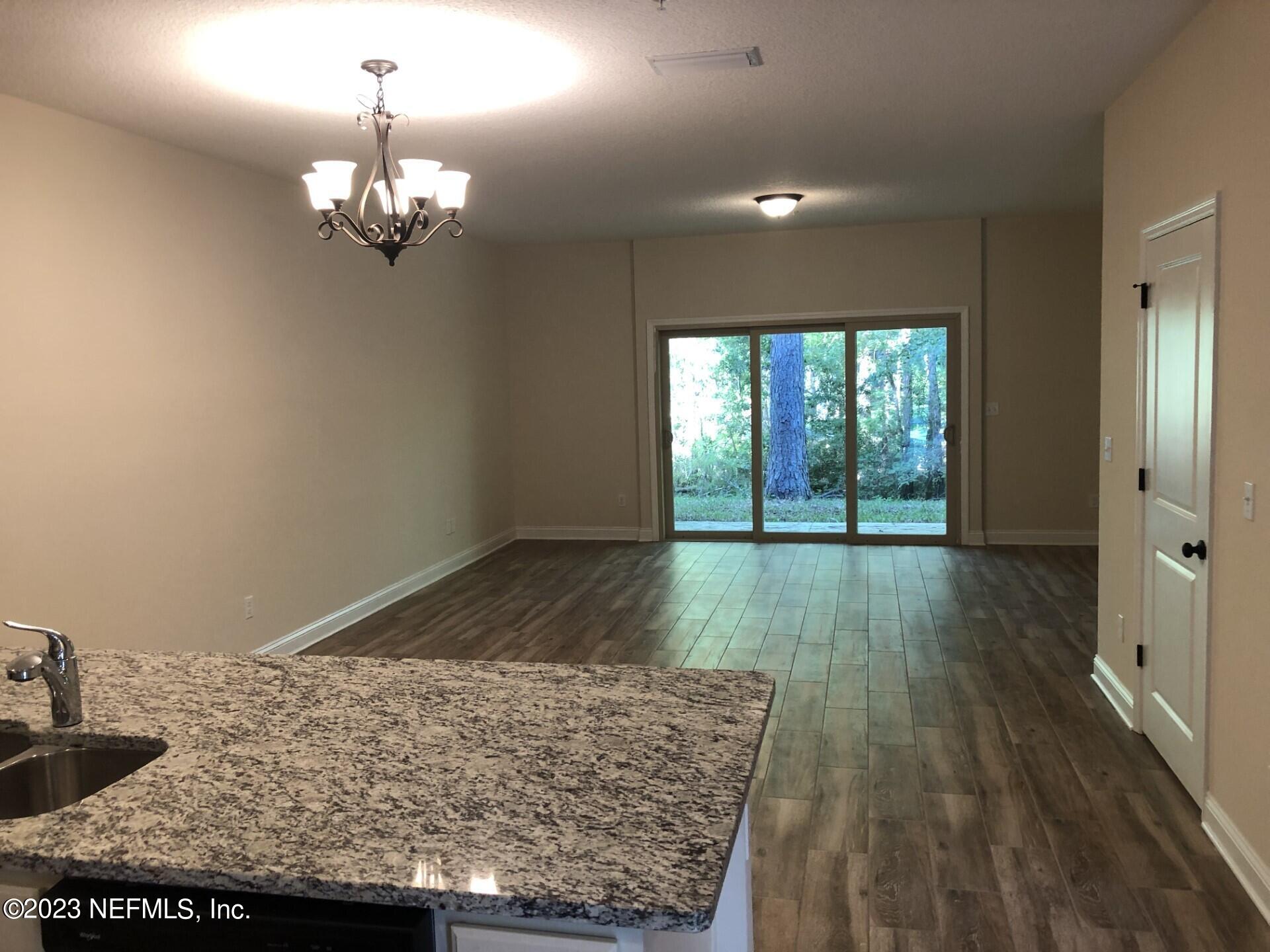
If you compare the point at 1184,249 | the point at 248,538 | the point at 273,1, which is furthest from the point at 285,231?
the point at 1184,249

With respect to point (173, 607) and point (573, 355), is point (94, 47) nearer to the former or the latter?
point (173, 607)

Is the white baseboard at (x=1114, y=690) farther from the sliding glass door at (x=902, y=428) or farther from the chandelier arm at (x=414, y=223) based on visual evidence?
the sliding glass door at (x=902, y=428)

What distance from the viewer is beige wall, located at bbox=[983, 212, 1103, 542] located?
7719 mm

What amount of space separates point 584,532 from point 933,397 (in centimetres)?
319

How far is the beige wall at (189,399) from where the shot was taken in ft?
12.6

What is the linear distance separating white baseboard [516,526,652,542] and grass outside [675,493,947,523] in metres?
0.45

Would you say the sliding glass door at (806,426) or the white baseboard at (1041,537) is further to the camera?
the sliding glass door at (806,426)

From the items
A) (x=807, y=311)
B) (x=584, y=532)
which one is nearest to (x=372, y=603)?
(x=584, y=532)

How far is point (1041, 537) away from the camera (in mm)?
7969

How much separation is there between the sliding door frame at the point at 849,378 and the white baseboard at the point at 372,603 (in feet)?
5.19

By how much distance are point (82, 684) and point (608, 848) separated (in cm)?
142

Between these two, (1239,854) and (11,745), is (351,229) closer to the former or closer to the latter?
(11,745)

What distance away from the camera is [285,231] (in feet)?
17.7

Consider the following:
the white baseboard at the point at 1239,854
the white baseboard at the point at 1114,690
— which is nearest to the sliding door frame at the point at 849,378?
the white baseboard at the point at 1114,690
